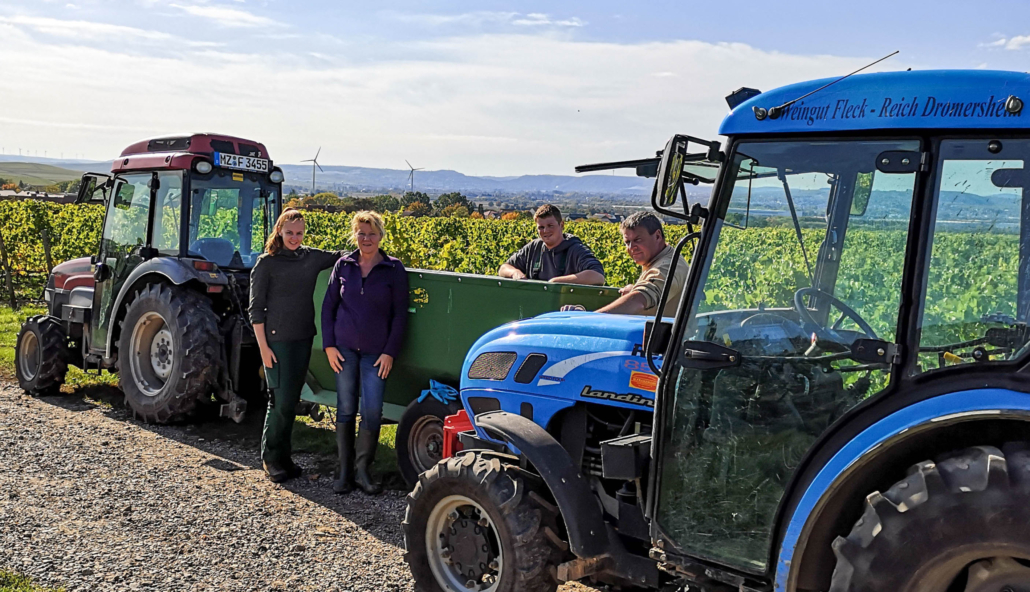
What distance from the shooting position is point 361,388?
5.93 meters

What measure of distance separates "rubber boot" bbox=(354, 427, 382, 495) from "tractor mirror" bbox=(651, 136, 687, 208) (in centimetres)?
348

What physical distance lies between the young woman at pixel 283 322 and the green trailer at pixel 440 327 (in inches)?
25.1

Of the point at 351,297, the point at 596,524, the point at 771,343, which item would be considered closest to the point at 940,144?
the point at 771,343

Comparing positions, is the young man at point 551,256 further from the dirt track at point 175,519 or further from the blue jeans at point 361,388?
the dirt track at point 175,519

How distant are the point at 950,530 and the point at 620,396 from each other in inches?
57.0

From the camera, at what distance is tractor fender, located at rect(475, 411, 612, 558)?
3463 millimetres

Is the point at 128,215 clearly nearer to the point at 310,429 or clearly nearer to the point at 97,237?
the point at 310,429

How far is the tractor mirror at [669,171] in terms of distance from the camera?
2.90 meters

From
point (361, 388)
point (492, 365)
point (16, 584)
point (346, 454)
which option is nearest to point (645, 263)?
point (492, 365)

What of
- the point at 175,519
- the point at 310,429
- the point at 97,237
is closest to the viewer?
the point at 175,519

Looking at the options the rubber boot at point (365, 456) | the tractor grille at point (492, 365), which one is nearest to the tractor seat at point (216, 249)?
the rubber boot at point (365, 456)

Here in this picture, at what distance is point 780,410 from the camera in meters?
2.95

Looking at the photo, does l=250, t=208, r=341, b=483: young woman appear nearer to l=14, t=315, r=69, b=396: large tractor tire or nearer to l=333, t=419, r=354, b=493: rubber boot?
l=333, t=419, r=354, b=493: rubber boot

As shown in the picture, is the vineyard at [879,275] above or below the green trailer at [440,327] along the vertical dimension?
above
